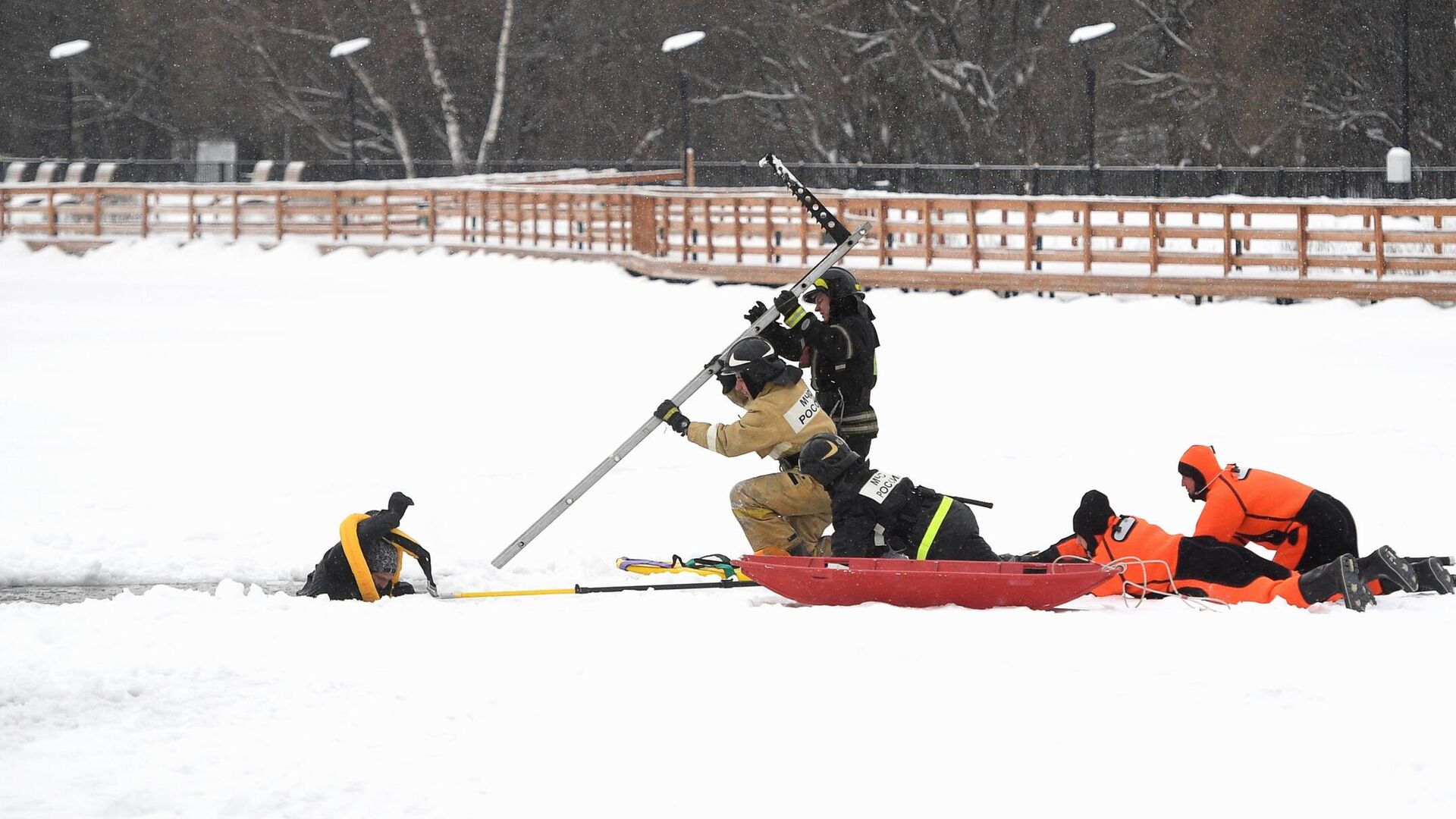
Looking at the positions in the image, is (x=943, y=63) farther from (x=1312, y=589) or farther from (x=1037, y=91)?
(x=1312, y=589)

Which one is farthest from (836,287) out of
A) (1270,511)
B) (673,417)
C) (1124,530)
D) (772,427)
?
(1270,511)

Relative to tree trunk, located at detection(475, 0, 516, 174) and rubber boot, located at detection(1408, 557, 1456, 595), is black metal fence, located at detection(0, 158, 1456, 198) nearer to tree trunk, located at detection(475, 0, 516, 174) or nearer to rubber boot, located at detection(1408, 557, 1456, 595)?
tree trunk, located at detection(475, 0, 516, 174)

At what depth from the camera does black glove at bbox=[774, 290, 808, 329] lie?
8.84 m

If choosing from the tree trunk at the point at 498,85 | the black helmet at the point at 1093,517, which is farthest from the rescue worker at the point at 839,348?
the tree trunk at the point at 498,85

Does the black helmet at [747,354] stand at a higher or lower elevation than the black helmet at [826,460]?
higher

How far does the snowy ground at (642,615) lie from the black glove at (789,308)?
56.2 inches

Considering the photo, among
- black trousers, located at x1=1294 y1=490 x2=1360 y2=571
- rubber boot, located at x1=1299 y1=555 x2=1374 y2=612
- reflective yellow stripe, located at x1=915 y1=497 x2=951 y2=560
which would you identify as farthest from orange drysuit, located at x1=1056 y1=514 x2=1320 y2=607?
reflective yellow stripe, located at x1=915 y1=497 x2=951 y2=560

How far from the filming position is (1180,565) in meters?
7.95

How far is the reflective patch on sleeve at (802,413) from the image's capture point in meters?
8.53

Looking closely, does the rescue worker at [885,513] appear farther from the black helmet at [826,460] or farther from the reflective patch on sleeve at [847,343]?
the reflective patch on sleeve at [847,343]

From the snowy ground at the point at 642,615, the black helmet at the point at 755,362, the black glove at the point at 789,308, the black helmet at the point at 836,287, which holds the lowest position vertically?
the snowy ground at the point at 642,615

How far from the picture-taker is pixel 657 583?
28.6ft

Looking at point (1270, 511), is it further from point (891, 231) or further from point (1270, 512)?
point (891, 231)

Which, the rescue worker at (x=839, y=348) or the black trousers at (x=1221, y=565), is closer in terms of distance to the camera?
the black trousers at (x=1221, y=565)
